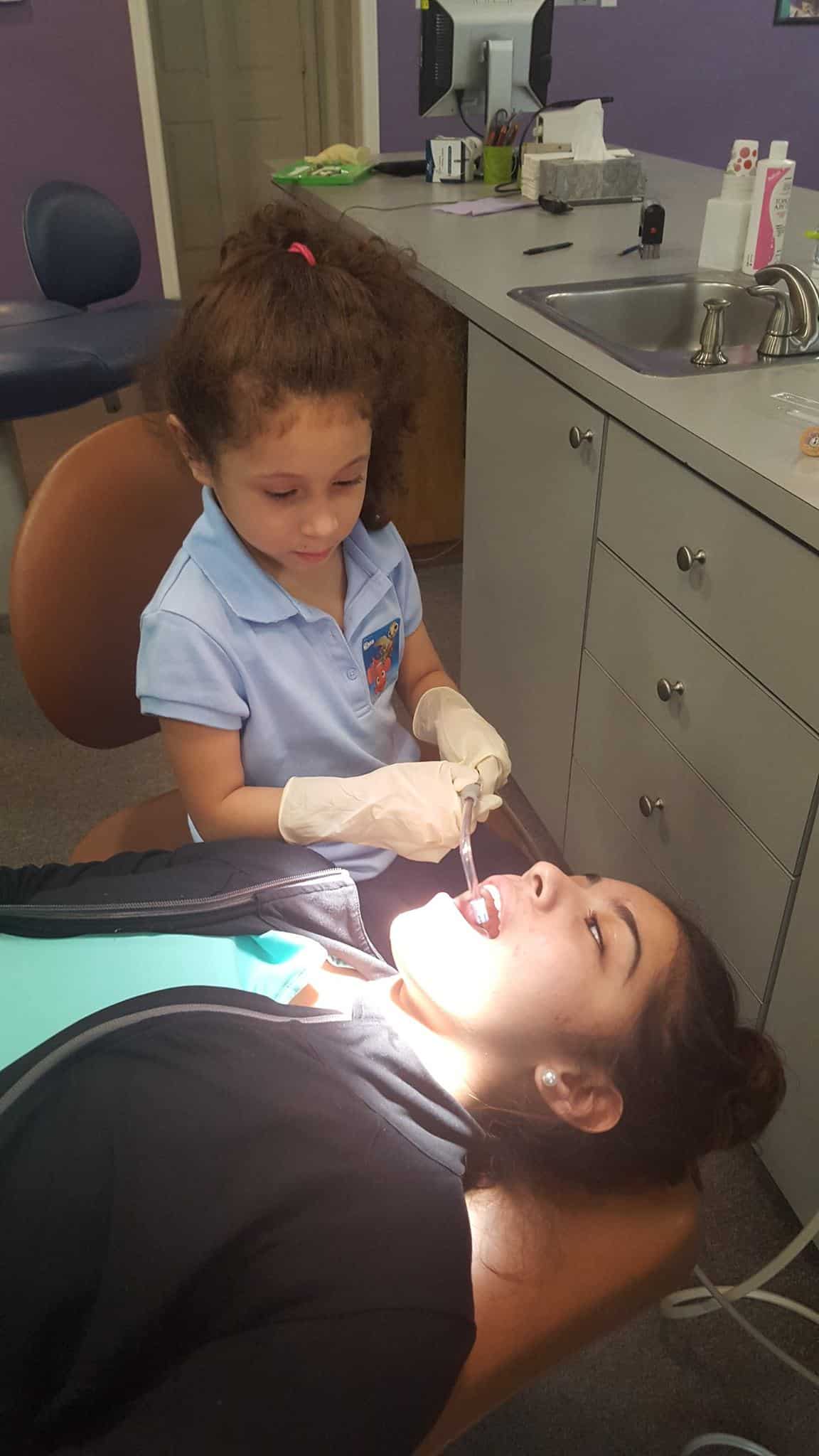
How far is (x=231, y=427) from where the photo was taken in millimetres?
990

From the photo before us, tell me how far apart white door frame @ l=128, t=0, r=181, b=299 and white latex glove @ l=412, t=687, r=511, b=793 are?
338 centimetres

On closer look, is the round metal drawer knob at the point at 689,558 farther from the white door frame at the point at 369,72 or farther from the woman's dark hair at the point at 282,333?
the white door frame at the point at 369,72

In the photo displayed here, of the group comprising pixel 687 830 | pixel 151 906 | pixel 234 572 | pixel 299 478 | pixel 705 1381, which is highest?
pixel 299 478

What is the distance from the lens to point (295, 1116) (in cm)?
81

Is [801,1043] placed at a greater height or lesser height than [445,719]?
lesser

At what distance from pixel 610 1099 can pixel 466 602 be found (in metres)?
1.39

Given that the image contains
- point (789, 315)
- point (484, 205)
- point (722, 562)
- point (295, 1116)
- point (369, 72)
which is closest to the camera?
point (295, 1116)

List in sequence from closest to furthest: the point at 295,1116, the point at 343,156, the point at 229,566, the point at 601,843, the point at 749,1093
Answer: the point at 295,1116
the point at 749,1093
the point at 229,566
the point at 601,843
the point at 343,156

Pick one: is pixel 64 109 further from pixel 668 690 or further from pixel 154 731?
pixel 668 690

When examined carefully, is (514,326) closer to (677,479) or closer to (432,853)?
(677,479)

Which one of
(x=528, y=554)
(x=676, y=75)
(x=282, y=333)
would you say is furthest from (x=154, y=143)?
(x=282, y=333)

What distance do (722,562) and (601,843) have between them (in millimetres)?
643

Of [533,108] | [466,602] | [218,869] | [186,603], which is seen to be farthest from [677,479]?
[533,108]

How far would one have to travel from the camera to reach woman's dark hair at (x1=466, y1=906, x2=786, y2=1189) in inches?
35.4
